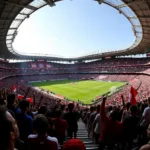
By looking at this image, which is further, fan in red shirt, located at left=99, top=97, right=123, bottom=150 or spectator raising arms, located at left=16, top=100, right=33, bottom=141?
fan in red shirt, located at left=99, top=97, right=123, bottom=150

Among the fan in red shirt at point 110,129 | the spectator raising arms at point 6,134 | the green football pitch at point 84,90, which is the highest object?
the spectator raising arms at point 6,134

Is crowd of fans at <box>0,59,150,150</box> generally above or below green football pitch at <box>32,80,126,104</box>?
above

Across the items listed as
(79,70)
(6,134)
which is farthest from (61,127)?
(79,70)

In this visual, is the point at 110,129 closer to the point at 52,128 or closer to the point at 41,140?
the point at 52,128

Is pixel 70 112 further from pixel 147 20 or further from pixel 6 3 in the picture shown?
pixel 147 20

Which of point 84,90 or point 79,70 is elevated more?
point 79,70

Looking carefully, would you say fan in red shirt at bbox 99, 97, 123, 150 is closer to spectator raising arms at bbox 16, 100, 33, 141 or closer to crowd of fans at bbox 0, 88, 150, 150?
crowd of fans at bbox 0, 88, 150, 150

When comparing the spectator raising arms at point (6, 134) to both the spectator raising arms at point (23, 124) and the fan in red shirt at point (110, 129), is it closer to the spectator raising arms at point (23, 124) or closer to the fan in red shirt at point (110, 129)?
the spectator raising arms at point (23, 124)

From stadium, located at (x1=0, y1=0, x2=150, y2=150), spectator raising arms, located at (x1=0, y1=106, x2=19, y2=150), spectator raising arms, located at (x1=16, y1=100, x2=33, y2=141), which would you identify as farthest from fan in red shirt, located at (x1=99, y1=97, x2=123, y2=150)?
stadium, located at (x1=0, y1=0, x2=150, y2=150)

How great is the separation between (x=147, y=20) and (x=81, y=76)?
62.7 m

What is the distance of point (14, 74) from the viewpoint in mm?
76812

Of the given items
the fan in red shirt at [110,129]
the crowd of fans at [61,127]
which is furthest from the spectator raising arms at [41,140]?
the fan in red shirt at [110,129]

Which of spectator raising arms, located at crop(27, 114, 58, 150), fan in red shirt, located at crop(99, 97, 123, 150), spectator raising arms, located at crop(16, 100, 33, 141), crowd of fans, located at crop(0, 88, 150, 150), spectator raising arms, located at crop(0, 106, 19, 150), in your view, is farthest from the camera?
fan in red shirt, located at crop(99, 97, 123, 150)

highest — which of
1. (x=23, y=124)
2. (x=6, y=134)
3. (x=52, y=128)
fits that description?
(x=6, y=134)
